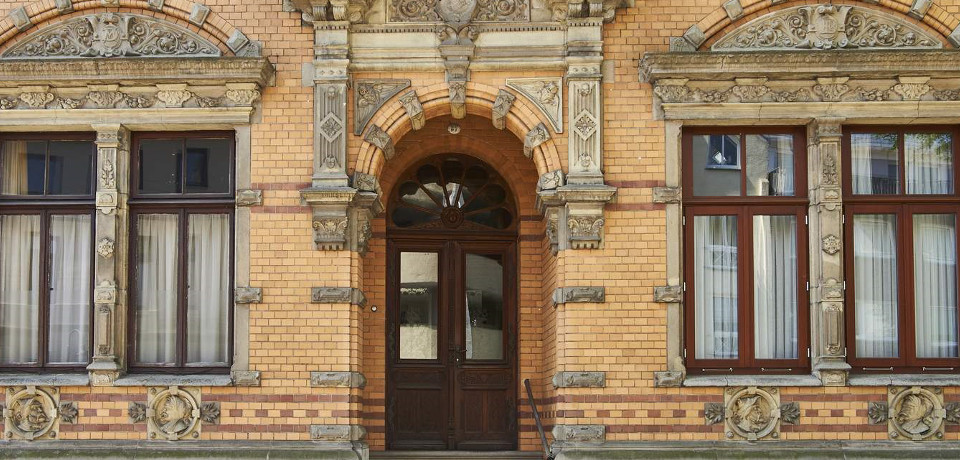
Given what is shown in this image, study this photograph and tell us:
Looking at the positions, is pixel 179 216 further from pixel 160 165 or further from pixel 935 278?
pixel 935 278

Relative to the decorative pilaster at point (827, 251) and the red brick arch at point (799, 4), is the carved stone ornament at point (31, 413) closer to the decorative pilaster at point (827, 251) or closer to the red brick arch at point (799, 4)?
the red brick arch at point (799, 4)

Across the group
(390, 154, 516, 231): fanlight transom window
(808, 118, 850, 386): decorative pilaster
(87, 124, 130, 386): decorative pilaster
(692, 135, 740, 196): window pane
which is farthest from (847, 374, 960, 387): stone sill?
(87, 124, 130, 386): decorative pilaster

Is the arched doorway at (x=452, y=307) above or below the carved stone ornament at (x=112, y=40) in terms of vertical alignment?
below

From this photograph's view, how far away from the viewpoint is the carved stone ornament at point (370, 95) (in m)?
13.3

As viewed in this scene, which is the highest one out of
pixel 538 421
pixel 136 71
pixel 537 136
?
pixel 136 71

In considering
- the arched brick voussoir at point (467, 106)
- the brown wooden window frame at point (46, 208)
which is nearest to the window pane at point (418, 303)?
the arched brick voussoir at point (467, 106)

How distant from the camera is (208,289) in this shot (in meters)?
13.5

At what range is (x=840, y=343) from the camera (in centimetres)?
1287

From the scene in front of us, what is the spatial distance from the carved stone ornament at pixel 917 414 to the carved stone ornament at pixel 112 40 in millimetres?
7608

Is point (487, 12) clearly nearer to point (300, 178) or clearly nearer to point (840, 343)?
point (300, 178)

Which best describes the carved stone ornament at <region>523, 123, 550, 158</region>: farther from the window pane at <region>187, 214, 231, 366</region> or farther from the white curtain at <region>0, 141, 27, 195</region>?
the white curtain at <region>0, 141, 27, 195</region>

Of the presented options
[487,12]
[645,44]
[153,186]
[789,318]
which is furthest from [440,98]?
[789,318]

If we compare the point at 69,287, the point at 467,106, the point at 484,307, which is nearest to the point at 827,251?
the point at 467,106

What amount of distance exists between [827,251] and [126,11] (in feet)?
24.7
